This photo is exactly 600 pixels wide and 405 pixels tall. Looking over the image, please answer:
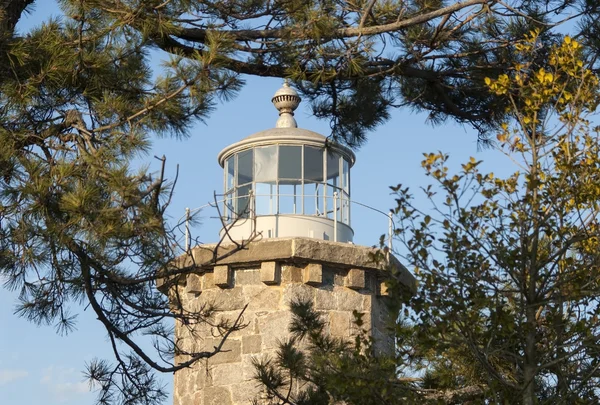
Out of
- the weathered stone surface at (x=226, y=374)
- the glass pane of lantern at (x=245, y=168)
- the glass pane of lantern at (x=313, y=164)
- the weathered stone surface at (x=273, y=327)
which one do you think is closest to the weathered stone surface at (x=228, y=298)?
the weathered stone surface at (x=273, y=327)

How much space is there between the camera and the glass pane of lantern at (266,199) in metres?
9.88

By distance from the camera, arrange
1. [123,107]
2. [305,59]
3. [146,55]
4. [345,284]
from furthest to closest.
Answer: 1. [345,284]
2. [305,59]
3. [146,55]
4. [123,107]

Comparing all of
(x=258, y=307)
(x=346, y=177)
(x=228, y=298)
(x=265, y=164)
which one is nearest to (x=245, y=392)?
(x=258, y=307)

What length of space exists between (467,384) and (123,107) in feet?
10.00

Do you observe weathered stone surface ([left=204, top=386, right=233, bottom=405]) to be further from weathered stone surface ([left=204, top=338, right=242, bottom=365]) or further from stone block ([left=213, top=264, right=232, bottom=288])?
stone block ([left=213, top=264, right=232, bottom=288])

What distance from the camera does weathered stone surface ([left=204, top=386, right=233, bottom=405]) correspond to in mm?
9211

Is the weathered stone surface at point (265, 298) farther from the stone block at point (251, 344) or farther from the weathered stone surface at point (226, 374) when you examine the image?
the weathered stone surface at point (226, 374)

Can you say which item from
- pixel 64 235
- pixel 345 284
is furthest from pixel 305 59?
pixel 345 284

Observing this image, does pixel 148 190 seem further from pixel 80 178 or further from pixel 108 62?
pixel 108 62

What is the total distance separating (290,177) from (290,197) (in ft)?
0.89

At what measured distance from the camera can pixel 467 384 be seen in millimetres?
6977

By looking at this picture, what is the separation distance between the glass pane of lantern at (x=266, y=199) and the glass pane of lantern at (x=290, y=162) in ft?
0.54

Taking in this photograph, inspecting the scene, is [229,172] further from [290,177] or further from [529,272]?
[529,272]

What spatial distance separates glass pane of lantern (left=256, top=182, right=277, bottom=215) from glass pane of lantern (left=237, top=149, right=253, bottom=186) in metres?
0.18
